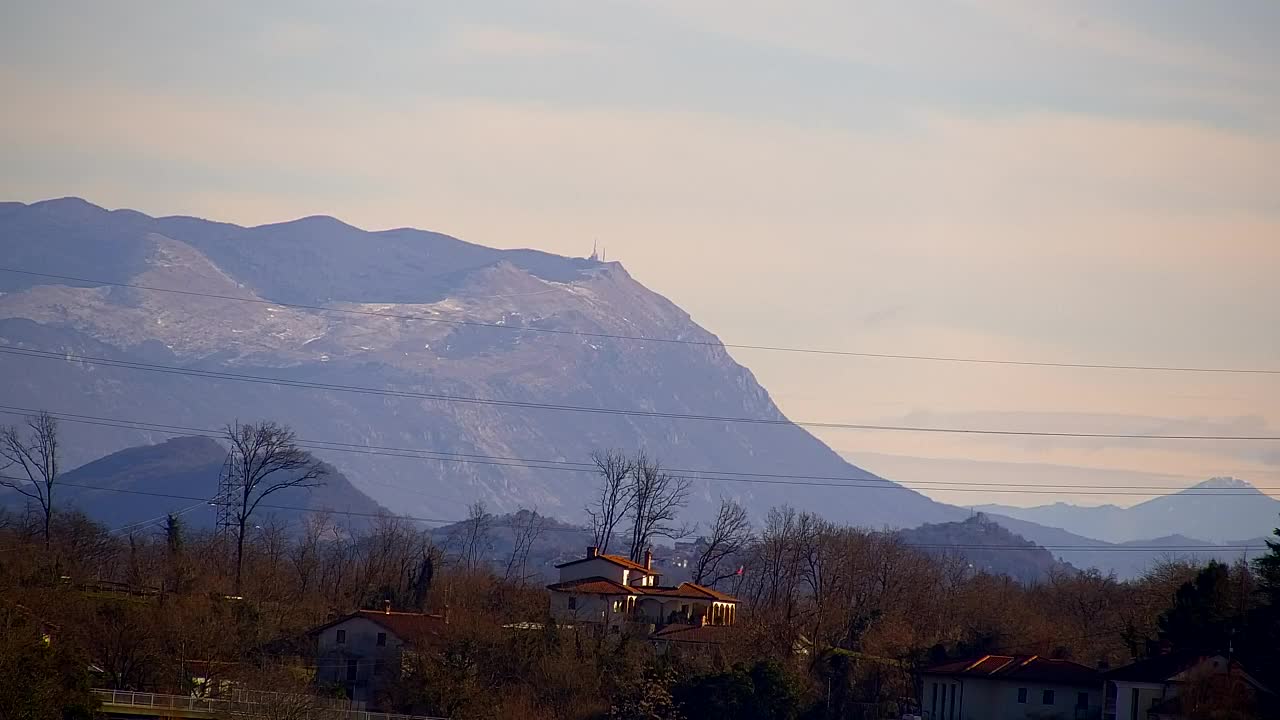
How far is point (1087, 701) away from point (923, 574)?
279ft

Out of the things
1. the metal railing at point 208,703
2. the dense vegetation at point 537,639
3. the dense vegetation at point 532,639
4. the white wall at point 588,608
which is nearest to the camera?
the metal railing at point 208,703

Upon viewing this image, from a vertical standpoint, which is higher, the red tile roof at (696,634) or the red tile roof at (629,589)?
the red tile roof at (629,589)

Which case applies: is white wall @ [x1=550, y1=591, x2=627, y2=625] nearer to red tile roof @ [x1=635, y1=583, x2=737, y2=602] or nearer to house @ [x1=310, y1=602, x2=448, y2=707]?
red tile roof @ [x1=635, y1=583, x2=737, y2=602]

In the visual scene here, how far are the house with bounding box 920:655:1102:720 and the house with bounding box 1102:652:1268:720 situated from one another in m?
3.18

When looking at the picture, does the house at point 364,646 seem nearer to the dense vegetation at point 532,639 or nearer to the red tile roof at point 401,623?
the red tile roof at point 401,623

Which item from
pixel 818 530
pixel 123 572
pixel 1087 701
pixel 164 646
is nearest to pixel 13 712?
pixel 164 646

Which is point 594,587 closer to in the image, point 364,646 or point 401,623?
point 401,623

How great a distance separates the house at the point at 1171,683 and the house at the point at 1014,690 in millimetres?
3177

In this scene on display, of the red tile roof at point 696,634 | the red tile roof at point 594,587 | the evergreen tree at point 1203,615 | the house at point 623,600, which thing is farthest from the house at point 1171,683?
the red tile roof at point 594,587

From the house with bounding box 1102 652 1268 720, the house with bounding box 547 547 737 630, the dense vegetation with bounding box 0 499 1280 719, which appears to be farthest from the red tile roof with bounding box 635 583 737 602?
the house with bounding box 1102 652 1268 720

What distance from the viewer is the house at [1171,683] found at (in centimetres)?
7588

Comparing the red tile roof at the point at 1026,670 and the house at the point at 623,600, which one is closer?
the red tile roof at the point at 1026,670

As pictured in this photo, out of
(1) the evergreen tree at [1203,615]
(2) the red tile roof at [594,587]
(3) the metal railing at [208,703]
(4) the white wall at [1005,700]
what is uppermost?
(1) the evergreen tree at [1203,615]

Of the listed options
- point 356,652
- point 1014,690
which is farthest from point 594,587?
point 1014,690
